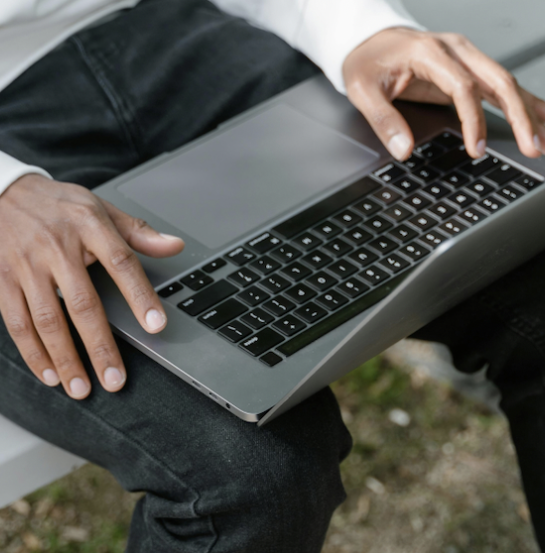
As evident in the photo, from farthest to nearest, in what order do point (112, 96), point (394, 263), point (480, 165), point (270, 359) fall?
point (112, 96) → point (480, 165) → point (394, 263) → point (270, 359)

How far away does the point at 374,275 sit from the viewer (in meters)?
0.77

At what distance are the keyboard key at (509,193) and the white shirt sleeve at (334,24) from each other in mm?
→ 268

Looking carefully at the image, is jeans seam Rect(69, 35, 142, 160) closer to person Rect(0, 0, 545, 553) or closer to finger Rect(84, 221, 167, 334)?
person Rect(0, 0, 545, 553)

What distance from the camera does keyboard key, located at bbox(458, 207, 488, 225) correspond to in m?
0.83

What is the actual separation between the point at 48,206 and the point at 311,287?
282mm

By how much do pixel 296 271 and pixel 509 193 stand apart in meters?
0.27

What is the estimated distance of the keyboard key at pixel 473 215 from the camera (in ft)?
2.71

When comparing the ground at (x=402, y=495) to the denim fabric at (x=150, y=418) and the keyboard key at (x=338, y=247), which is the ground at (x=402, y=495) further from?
the keyboard key at (x=338, y=247)

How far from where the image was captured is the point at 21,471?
2.63 ft

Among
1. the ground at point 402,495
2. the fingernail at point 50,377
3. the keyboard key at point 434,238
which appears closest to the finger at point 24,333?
the fingernail at point 50,377

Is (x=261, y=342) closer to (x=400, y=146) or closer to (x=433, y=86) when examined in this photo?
(x=400, y=146)

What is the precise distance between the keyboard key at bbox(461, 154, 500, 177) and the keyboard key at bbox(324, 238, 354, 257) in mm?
190

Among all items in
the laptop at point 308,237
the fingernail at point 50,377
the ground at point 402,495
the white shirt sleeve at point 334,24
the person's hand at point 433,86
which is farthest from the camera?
the ground at point 402,495

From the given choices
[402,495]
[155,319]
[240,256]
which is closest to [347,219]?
[240,256]
